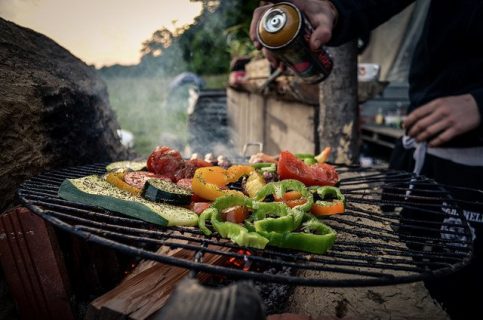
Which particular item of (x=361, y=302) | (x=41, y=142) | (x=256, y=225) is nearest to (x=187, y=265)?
(x=256, y=225)

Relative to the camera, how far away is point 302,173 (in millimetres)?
2381

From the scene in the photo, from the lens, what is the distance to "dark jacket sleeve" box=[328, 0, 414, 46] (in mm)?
2684

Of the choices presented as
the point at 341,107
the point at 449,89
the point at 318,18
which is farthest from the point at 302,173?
the point at 341,107

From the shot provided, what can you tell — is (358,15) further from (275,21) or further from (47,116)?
(47,116)

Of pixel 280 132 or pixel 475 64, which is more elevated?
pixel 475 64

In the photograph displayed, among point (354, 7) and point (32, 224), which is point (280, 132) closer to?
point (354, 7)

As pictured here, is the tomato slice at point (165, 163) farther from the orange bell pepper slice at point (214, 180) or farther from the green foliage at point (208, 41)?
the green foliage at point (208, 41)

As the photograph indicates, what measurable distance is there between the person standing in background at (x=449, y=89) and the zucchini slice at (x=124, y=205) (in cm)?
168

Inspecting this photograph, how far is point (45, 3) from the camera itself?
3.60 m

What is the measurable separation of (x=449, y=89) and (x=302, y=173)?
1.71 m

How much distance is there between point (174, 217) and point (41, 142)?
150cm

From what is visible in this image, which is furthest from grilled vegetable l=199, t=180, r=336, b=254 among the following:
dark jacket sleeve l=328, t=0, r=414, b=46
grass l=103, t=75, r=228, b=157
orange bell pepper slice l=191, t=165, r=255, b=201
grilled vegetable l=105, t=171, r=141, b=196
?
grass l=103, t=75, r=228, b=157

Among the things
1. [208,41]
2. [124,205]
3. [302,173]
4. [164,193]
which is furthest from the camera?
[208,41]

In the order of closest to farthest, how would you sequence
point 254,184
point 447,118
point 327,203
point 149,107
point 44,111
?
point 327,203, point 254,184, point 44,111, point 447,118, point 149,107
